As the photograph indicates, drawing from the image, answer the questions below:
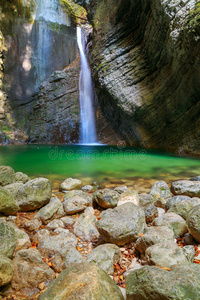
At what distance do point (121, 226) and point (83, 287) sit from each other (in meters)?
0.94

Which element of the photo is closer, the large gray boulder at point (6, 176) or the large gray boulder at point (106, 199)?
the large gray boulder at point (106, 199)

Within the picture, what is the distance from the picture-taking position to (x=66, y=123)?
20312 millimetres

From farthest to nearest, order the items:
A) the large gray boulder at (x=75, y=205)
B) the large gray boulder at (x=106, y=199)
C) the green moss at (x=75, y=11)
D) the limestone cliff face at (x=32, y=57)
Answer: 1. the green moss at (x=75, y=11)
2. the limestone cliff face at (x=32, y=57)
3. the large gray boulder at (x=106, y=199)
4. the large gray boulder at (x=75, y=205)

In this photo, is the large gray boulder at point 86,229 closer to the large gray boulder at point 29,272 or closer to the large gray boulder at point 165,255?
the large gray boulder at point 29,272

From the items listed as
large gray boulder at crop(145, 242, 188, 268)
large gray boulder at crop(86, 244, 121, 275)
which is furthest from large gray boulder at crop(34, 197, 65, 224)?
large gray boulder at crop(145, 242, 188, 268)

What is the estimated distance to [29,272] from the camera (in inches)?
63.4

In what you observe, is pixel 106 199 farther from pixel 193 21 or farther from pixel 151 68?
pixel 151 68

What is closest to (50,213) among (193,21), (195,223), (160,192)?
(195,223)

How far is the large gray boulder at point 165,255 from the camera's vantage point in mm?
1498

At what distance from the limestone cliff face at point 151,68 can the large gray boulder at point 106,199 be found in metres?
8.01

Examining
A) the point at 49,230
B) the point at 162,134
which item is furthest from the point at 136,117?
the point at 49,230

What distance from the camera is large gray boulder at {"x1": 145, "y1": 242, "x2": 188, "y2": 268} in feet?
4.91

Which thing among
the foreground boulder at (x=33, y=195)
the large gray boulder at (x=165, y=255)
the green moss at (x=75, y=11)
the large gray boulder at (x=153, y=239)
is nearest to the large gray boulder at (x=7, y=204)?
the foreground boulder at (x=33, y=195)

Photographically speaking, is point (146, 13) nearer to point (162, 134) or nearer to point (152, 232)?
point (162, 134)
